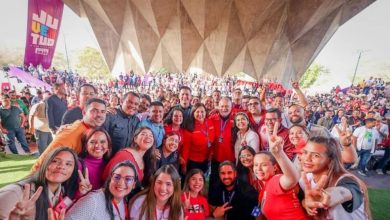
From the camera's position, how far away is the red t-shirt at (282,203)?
188cm

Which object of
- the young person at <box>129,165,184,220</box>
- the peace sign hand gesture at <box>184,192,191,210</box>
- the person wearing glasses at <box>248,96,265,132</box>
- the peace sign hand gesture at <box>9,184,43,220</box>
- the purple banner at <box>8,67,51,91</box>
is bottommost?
the peace sign hand gesture at <box>184,192,191,210</box>

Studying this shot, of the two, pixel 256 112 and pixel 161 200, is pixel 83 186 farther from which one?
pixel 256 112

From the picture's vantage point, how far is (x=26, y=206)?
1.66 m

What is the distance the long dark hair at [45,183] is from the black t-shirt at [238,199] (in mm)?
1905

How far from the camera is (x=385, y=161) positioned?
7191 millimetres

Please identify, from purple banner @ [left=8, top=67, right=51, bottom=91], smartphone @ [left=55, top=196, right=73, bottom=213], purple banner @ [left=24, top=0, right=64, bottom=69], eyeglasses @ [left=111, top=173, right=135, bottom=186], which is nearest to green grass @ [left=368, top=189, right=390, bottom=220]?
eyeglasses @ [left=111, top=173, right=135, bottom=186]

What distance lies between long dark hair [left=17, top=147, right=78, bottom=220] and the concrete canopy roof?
21199 mm

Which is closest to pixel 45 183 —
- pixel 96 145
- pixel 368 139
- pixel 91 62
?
pixel 96 145

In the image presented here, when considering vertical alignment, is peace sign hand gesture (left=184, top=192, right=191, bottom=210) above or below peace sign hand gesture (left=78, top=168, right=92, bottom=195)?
below

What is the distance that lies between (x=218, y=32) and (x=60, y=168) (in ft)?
73.6

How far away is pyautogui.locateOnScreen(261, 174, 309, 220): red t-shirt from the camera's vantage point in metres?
1.88

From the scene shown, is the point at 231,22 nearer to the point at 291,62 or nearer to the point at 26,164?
the point at 291,62

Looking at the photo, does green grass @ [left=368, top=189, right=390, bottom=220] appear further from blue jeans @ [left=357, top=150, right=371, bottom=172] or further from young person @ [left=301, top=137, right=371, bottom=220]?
young person @ [left=301, top=137, right=371, bottom=220]

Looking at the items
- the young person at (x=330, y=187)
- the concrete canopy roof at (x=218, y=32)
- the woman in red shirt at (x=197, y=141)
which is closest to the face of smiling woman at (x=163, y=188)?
the young person at (x=330, y=187)
